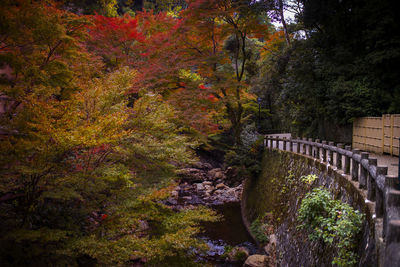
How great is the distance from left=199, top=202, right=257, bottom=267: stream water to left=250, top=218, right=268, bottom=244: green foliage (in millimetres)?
394

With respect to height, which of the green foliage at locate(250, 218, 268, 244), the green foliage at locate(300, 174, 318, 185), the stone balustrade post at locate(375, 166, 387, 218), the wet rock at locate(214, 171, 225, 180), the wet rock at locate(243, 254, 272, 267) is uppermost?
Answer: the stone balustrade post at locate(375, 166, 387, 218)

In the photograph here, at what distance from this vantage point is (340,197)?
19.0 feet

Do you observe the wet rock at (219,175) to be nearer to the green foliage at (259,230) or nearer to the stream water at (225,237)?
the stream water at (225,237)

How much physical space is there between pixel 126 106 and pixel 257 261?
637 cm

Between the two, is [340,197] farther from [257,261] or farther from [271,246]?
[271,246]

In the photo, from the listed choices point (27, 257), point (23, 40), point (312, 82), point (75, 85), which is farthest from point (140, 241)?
point (312, 82)

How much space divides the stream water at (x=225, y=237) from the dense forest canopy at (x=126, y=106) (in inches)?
39.5

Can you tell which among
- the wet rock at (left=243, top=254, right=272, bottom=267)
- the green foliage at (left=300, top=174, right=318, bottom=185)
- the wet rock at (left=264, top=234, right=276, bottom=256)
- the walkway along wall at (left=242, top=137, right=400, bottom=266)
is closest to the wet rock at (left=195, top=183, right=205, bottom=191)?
the walkway along wall at (left=242, top=137, right=400, bottom=266)

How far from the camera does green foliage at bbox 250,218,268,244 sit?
10.4 metres

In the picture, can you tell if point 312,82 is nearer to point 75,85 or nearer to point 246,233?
point 246,233

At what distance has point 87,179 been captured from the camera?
5.88 meters

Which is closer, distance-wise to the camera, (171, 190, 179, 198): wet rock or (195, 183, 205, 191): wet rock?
(171, 190, 179, 198): wet rock

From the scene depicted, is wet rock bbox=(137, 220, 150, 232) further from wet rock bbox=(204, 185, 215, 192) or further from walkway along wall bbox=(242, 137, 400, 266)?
wet rock bbox=(204, 185, 215, 192)

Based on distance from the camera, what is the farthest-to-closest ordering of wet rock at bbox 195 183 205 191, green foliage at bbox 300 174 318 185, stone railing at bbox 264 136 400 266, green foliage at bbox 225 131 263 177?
wet rock at bbox 195 183 205 191, green foliage at bbox 225 131 263 177, green foliage at bbox 300 174 318 185, stone railing at bbox 264 136 400 266
